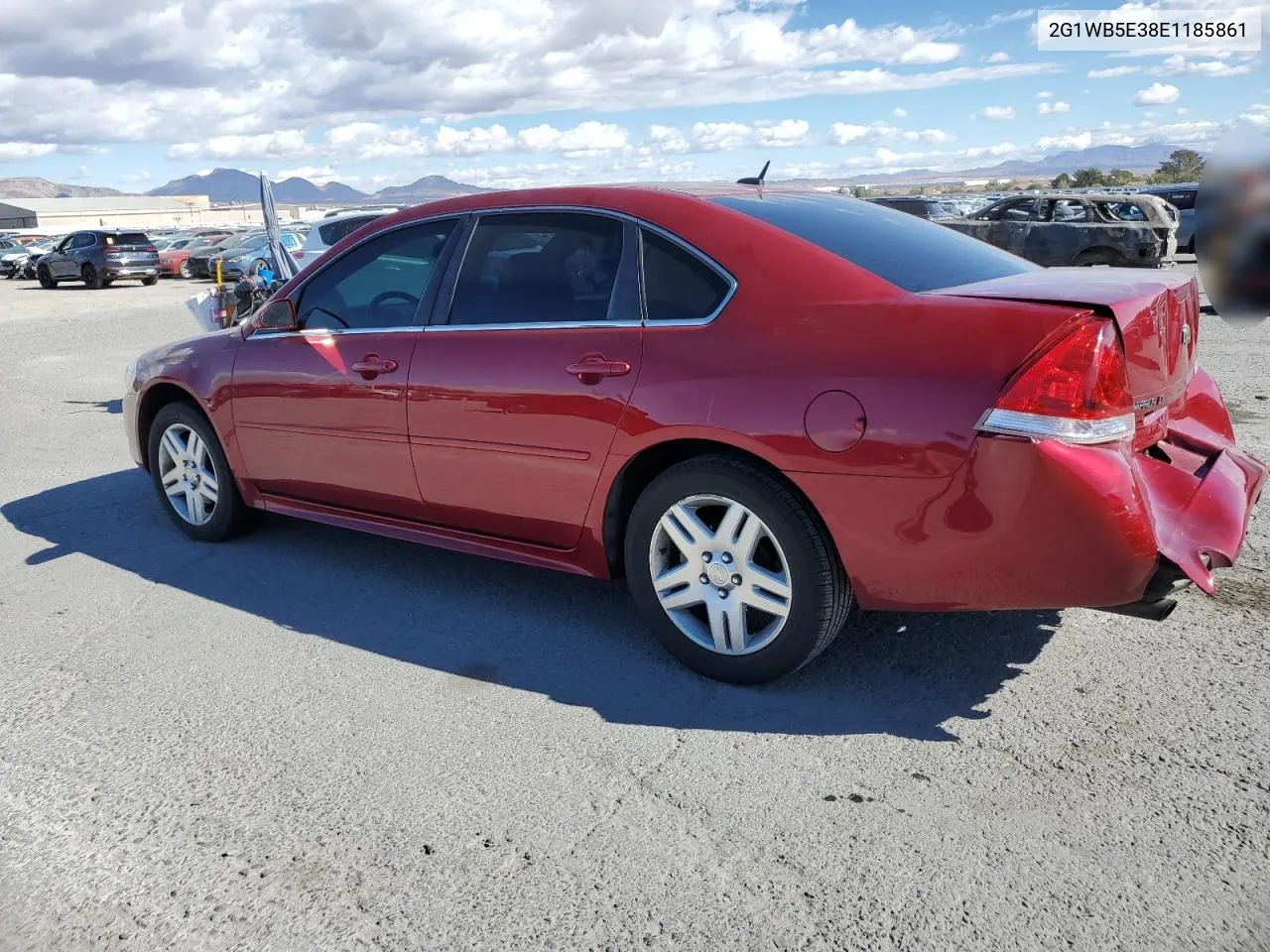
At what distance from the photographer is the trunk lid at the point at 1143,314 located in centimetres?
306

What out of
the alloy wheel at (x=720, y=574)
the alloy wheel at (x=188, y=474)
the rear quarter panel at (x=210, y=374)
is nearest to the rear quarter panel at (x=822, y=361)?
the alloy wheel at (x=720, y=574)

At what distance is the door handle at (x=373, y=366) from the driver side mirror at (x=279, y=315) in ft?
1.81

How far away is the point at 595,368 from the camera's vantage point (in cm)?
367

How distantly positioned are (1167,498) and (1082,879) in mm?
1163

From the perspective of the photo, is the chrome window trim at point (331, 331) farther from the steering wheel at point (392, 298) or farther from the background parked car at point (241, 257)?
the background parked car at point (241, 257)

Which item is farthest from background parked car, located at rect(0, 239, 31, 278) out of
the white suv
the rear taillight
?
the rear taillight

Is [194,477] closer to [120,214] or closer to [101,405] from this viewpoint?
[101,405]

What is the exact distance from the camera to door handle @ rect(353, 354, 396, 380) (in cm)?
432

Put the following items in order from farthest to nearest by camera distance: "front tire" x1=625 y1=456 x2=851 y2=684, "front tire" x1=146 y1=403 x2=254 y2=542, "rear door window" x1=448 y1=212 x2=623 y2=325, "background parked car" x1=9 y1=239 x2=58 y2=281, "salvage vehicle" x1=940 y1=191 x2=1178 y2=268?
1. "background parked car" x1=9 y1=239 x2=58 y2=281
2. "salvage vehicle" x1=940 y1=191 x2=1178 y2=268
3. "front tire" x1=146 y1=403 x2=254 y2=542
4. "rear door window" x1=448 y1=212 x2=623 y2=325
5. "front tire" x1=625 y1=456 x2=851 y2=684

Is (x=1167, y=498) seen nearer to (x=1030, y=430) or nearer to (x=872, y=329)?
(x=1030, y=430)

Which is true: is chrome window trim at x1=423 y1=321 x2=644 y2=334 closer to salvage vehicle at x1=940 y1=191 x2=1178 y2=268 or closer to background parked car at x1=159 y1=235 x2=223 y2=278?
salvage vehicle at x1=940 y1=191 x2=1178 y2=268

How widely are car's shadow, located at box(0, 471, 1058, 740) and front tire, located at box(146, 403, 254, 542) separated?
0.12 meters

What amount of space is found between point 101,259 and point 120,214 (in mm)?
112961

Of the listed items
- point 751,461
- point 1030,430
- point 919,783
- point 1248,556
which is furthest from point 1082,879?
point 1248,556
